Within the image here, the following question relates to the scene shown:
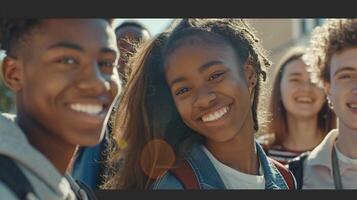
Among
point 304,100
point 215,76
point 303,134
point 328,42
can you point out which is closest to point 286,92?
point 304,100

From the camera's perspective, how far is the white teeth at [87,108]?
1.16m

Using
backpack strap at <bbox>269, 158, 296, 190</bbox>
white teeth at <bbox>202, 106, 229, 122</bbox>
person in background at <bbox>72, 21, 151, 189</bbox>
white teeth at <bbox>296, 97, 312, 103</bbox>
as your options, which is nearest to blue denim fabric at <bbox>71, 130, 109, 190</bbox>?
person in background at <bbox>72, 21, 151, 189</bbox>

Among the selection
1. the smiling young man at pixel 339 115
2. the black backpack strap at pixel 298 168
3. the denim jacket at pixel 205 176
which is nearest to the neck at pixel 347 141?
the smiling young man at pixel 339 115

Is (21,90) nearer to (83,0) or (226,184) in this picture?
(83,0)

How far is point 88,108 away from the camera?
1168 millimetres

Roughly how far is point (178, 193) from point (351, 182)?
1.61ft

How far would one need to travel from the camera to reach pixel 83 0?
1.48 m

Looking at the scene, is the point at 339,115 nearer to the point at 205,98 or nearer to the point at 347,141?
the point at 347,141

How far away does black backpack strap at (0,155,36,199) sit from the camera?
996 millimetres

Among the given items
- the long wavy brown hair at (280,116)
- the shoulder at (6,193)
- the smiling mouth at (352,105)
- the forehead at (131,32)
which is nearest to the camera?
the shoulder at (6,193)

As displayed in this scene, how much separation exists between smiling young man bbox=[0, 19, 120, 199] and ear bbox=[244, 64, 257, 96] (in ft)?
1.60

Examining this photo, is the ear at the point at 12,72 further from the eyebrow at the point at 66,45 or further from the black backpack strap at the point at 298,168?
the black backpack strap at the point at 298,168

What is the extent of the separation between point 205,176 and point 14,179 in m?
0.61

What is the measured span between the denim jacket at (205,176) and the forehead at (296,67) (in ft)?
2.44
